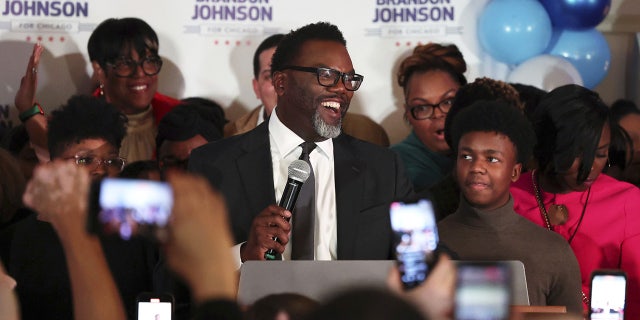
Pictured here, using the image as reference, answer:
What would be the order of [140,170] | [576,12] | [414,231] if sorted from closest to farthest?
1. [414,231]
2. [140,170]
3. [576,12]

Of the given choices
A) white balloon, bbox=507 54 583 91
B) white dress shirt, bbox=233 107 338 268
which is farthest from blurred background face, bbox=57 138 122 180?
white balloon, bbox=507 54 583 91

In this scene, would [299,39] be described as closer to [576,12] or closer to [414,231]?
[414,231]

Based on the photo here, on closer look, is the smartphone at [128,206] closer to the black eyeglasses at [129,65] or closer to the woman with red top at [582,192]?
the woman with red top at [582,192]

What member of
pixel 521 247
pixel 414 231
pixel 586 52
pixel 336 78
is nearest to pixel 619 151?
pixel 586 52

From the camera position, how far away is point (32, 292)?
3240mm

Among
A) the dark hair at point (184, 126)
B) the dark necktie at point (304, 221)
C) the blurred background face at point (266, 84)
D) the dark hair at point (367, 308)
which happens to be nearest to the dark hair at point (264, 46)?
the blurred background face at point (266, 84)

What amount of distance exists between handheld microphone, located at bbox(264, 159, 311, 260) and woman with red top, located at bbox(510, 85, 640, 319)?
4.16 ft

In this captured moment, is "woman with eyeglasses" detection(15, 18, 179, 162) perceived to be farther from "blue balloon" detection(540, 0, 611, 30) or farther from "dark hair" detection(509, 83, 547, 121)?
"blue balloon" detection(540, 0, 611, 30)

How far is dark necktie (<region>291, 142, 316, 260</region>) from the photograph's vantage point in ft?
10.1

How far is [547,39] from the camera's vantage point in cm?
527

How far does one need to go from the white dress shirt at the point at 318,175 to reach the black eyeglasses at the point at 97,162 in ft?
1.73

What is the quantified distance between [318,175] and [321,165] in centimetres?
3

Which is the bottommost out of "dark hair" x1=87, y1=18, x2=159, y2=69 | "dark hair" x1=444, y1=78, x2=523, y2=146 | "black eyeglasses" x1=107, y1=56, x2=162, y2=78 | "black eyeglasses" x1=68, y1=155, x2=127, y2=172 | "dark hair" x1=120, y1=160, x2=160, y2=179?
"dark hair" x1=120, y1=160, x2=160, y2=179

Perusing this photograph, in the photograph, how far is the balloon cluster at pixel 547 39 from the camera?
201 inches
